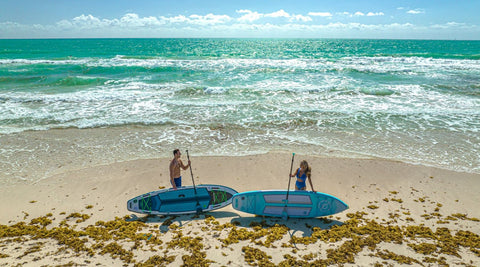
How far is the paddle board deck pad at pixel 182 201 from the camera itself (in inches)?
288

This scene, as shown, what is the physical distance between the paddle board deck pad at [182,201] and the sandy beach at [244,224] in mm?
208

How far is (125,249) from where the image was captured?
5.84 m

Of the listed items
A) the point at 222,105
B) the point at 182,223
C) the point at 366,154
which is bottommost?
the point at 182,223

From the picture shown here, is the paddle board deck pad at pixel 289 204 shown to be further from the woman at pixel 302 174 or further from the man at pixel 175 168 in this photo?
the man at pixel 175 168

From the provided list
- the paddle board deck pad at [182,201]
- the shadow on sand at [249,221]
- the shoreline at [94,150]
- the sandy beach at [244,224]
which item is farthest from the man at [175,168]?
the shoreline at [94,150]

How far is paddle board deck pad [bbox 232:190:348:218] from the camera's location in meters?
6.99

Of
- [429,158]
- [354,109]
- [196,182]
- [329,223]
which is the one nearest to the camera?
[329,223]

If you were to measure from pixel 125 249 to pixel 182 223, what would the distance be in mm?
1508

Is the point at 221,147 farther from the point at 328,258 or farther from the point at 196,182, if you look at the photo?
the point at 328,258

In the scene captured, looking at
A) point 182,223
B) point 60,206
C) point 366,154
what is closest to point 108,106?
point 60,206

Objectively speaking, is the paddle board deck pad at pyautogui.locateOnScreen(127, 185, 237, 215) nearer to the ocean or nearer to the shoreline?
the shoreline

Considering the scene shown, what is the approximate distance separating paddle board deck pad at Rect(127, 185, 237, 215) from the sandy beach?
0.68ft

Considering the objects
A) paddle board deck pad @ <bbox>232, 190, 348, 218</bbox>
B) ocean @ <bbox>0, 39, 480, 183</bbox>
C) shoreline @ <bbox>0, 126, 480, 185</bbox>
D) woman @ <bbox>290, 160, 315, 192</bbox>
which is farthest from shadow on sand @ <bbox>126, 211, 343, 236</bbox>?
ocean @ <bbox>0, 39, 480, 183</bbox>

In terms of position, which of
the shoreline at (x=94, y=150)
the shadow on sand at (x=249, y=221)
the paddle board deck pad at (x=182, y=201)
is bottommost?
the shadow on sand at (x=249, y=221)
